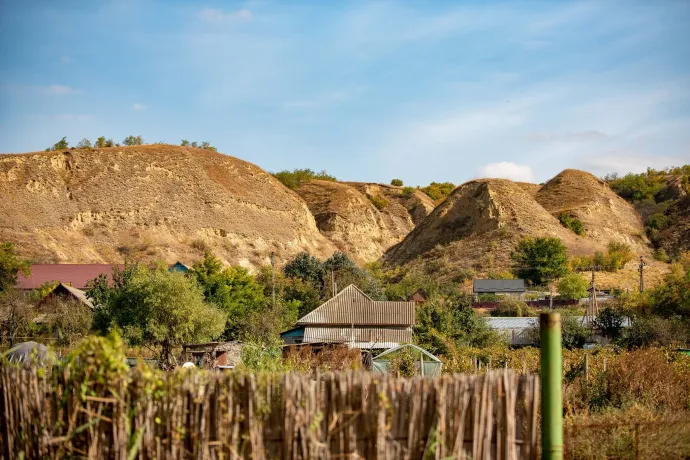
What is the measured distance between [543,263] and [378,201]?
152 ft

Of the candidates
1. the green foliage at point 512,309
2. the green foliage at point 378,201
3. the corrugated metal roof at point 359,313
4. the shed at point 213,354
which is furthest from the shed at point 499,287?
the green foliage at point 378,201

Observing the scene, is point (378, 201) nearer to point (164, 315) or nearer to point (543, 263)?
→ point (543, 263)

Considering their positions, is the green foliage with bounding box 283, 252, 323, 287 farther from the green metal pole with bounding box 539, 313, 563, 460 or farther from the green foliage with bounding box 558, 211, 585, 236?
the green metal pole with bounding box 539, 313, 563, 460

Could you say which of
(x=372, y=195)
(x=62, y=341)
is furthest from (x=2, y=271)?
(x=372, y=195)

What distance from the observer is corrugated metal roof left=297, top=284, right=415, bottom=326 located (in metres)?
33.2

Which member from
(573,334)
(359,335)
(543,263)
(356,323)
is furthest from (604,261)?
(359,335)

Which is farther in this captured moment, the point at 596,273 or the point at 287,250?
the point at 287,250

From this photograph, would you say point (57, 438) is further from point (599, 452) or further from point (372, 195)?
point (372, 195)

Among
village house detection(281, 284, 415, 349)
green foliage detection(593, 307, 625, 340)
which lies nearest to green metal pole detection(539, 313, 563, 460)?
village house detection(281, 284, 415, 349)

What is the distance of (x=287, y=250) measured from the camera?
72688 millimetres

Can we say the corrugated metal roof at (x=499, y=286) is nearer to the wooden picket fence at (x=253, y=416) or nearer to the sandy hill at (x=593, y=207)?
the sandy hill at (x=593, y=207)

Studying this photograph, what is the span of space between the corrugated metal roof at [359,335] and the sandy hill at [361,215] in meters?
48.7

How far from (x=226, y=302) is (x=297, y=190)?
2383 inches

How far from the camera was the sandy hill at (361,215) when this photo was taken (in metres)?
85.9
